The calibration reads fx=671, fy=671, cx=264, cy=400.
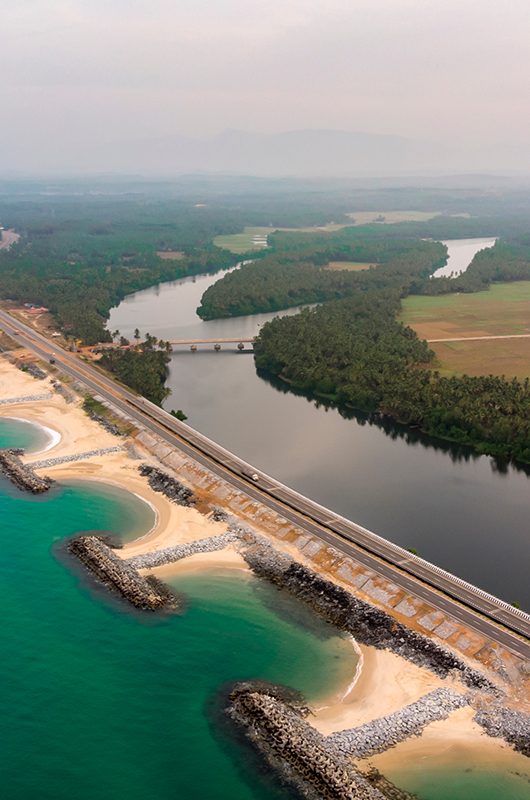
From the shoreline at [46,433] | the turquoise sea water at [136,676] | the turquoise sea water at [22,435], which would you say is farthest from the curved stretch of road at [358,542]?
the turquoise sea water at [22,435]

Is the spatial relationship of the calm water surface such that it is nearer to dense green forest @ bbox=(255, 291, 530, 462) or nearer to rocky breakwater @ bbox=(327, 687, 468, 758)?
rocky breakwater @ bbox=(327, 687, 468, 758)

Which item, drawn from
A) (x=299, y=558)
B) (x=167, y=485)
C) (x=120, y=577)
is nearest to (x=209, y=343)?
(x=167, y=485)

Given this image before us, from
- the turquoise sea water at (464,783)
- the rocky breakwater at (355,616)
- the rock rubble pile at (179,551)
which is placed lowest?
the turquoise sea water at (464,783)

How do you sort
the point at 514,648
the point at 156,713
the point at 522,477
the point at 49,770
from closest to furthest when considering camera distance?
the point at 49,770, the point at 156,713, the point at 514,648, the point at 522,477

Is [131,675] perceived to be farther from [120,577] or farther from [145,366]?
[145,366]

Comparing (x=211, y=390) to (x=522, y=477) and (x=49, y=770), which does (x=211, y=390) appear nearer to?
(x=522, y=477)

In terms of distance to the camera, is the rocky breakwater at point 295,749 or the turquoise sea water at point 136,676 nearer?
the rocky breakwater at point 295,749

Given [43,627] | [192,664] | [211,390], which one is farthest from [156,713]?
[211,390]

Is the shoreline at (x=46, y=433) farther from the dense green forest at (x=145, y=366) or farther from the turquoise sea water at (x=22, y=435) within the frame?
the dense green forest at (x=145, y=366)
